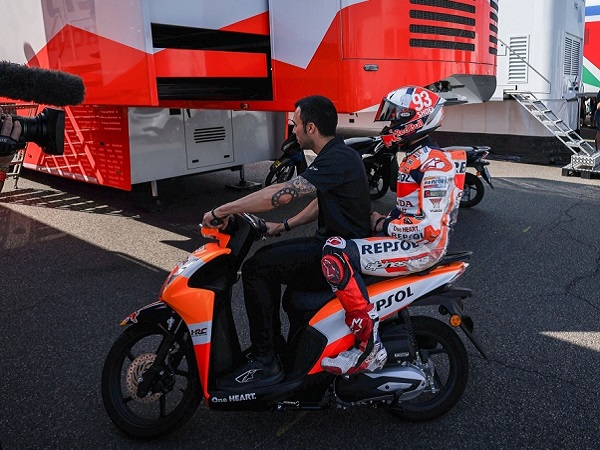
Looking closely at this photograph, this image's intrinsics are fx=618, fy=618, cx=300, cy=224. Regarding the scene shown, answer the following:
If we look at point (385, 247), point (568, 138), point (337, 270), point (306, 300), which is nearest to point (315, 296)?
point (306, 300)

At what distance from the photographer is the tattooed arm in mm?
2799

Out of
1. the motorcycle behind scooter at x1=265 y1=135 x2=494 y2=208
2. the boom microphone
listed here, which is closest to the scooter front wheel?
the boom microphone

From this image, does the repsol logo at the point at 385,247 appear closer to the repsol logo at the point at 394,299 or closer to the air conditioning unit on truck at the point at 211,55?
the repsol logo at the point at 394,299

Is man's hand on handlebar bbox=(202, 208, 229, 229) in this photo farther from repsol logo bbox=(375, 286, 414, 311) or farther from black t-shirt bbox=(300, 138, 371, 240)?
repsol logo bbox=(375, 286, 414, 311)

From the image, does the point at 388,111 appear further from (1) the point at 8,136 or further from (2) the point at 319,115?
(1) the point at 8,136

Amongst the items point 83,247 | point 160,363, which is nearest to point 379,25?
point 83,247

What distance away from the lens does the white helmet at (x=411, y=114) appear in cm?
304

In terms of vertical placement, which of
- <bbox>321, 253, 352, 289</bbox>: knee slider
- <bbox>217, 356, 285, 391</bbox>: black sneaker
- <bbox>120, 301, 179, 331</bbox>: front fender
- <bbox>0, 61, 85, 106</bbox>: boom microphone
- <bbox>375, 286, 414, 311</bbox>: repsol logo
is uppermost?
<bbox>0, 61, 85, 106</bbox>: boom microphone

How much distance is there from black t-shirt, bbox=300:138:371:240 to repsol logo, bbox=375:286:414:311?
1.14 ft

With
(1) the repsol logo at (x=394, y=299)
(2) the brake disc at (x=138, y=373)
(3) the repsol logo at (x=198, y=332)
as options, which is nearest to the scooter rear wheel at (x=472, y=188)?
(1) the repsol logo at (x=394, y=299)

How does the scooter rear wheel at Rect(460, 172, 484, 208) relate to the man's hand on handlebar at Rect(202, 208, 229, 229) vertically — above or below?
below

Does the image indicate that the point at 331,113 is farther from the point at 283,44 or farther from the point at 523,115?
the point at 523,115

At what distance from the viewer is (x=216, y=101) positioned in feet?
20.7

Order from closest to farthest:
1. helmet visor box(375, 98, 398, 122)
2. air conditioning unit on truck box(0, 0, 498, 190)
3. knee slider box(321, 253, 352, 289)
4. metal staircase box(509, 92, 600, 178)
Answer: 1. knee slider box(321, 253, 352, 289)
2. helmet visor box(375, 98, 398, 122)
3. air conditioning unit on truck box(0, 0, 498, 190)
4. metal staircase box(509, 92, 600, 178)
